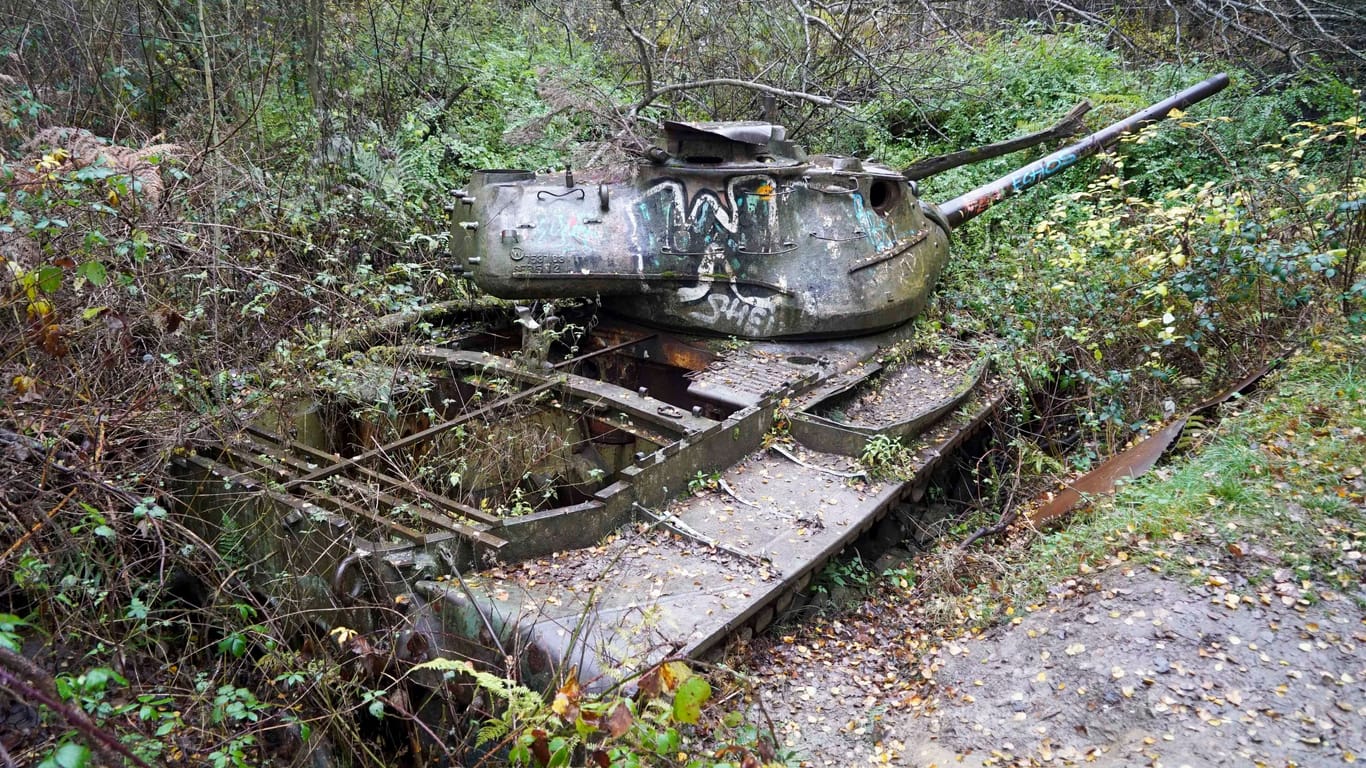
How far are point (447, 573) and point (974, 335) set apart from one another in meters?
5.16

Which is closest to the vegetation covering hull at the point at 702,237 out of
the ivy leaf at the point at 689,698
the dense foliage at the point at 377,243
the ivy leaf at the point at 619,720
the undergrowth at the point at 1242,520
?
the dense foliage at the point at 377,243

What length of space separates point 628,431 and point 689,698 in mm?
2930

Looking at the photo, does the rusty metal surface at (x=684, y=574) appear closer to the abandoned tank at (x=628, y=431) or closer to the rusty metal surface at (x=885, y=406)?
the abandoned tank at (x=628, y=431)

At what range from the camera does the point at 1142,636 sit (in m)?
4.64

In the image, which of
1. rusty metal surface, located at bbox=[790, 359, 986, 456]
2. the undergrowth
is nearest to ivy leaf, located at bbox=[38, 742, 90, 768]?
the undergrowth

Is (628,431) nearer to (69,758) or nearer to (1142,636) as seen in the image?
(1142,636)

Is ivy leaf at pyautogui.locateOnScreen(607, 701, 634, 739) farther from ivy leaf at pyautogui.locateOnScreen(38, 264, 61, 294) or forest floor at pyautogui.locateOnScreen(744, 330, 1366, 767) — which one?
ivy leaf at pyautogui.locateOnScreen(38, 264, 61, 294)

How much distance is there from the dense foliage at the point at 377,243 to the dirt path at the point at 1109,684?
0.75 m

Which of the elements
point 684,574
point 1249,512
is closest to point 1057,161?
point 1249,512

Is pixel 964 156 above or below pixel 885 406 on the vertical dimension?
above

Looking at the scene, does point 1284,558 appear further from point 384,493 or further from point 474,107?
point 474,107

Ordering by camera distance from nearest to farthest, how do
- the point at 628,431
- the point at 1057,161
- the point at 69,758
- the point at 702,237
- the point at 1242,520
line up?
the point at 69,758 < the point at 1242,520 < the point at 628,431 < the point at 702,237 < the point at 1057,161

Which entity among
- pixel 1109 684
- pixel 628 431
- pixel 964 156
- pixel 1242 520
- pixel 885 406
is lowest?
pixel 1109 684

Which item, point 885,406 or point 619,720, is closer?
point 619,720
